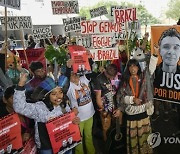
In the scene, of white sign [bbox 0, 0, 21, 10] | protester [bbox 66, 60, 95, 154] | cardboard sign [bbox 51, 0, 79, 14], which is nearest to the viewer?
white sign [bbox 0, 0, 21, 10]

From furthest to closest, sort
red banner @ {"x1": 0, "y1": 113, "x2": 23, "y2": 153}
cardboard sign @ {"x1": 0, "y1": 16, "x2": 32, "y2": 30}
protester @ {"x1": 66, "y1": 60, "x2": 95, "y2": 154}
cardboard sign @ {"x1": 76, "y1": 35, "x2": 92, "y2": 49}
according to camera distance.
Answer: cardboard sign @ {"x1": 0, "y1": 16, "x2": 32, "y2": 30}
cardboard sign @ {"x1": 76, "y1": 35, "x2": 92, "y2": 49}
protester @ {"x1": 66, "y1": 60, "x2": 95, "y2": 154}
red banner @ {"x1": 0, "y1": 113, "x2": 23, "y2": 153}

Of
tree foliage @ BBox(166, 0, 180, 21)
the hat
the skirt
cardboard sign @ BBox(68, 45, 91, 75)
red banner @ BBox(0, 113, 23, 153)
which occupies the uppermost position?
tree foliage @ BBox(166, 0, 180, 21)

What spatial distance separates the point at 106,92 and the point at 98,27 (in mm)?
1009

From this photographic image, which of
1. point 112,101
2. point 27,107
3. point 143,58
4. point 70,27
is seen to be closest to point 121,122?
point 112,101

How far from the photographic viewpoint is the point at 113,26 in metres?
3.94

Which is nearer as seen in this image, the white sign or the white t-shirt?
the white sign

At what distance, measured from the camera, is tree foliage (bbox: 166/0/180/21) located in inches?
1188

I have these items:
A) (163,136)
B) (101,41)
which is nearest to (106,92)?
(101,41)

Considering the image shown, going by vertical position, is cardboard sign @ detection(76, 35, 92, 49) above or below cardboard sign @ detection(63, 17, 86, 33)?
below

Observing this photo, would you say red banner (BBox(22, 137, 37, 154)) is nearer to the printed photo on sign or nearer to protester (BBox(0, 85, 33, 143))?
protester (BBox(0, 85, 33, 143))

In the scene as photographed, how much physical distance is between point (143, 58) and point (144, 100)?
0.61 m

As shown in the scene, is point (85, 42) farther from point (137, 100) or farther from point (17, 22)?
point (137, 100)

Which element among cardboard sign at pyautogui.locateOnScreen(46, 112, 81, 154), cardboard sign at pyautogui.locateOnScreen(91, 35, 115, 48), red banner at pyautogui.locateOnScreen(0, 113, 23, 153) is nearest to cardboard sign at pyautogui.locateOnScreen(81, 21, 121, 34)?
cardboard sign at pyautogui.locateOnScreen(91, 35, 115, 48)

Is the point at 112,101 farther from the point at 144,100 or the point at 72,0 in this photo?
the point at 72,0
